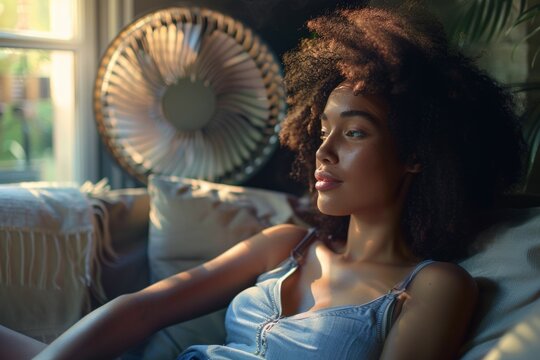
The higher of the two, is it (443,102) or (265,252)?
(443,102)

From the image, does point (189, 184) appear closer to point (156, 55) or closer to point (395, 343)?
point (156, 55)

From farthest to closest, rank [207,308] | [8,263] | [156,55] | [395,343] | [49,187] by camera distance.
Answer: [156,55] < [49,187] < [8,263] < [207,308] < [395,343]

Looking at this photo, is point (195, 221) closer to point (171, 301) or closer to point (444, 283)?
point (171, 301)

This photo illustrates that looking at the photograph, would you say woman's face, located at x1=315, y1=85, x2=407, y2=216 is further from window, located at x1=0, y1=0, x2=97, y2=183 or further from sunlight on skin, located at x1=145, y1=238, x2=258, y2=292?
window, located at x1=0, y1=0, x2=97, y2=183

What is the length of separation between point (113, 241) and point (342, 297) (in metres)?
0.79

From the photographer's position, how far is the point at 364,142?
145 cm

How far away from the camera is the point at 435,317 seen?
1.29m

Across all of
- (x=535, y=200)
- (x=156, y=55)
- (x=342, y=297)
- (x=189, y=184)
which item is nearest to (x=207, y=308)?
(x=342, y=297)

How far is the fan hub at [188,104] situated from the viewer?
2326 mm

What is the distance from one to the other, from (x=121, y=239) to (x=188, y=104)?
56 centimetres

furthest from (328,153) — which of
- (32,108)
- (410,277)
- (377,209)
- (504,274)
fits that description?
(32,108)

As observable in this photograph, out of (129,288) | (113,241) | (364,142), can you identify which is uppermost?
(364,142)

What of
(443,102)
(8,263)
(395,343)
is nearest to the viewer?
(395,343)

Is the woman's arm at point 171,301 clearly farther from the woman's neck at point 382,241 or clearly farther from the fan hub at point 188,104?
the fan hub at point 188,104
